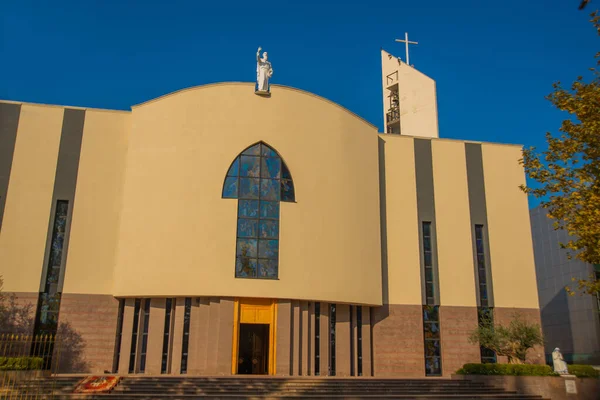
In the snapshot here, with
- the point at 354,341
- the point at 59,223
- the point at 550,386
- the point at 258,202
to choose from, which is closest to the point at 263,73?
the point at 258,202

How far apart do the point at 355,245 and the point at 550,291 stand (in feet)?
75.0

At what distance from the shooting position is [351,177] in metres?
26.7

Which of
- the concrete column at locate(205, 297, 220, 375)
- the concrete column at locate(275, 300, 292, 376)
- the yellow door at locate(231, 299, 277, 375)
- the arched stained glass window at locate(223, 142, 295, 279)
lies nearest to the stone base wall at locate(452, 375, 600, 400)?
the concrete column at locate(275, 300, 292, 376)

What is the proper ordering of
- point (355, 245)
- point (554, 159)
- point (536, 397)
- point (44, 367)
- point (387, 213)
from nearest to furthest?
point (554, 159)
point (536, 397)
point (44, 367)
point (355, 245)
point (387, 213)

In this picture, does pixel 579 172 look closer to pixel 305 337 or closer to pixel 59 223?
pixel 305 337

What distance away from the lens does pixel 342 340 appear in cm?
2584

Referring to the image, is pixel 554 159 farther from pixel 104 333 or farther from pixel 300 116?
pixel 104 333

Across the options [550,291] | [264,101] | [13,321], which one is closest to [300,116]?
[264,101]

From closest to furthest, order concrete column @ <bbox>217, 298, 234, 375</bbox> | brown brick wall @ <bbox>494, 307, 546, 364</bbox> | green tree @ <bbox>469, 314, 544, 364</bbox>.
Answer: concrete column @ <bbox>217, 298, 234, 375</bbox> → green tree @ <bbox>469, 314, 544, 364</bbox> → brown brick wall @ <bbox>494, 307, 546, 364</bbox>

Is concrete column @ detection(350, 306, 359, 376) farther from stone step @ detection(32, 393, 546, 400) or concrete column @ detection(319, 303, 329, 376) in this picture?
stone step @ detection(32, 393, 546, 400)

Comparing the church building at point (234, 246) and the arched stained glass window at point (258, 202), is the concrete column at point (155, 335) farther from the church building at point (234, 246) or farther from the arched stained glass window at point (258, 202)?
the arched stained glass window at point (258, 202)

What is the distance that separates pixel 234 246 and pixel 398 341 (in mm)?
8983

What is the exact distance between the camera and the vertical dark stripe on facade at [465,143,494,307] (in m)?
28.7

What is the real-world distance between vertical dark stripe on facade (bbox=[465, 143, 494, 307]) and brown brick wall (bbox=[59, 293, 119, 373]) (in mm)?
17164
